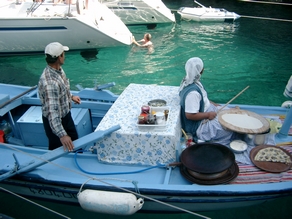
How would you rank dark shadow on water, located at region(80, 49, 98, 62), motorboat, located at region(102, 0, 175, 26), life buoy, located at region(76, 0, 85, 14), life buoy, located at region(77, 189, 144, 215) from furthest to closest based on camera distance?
motorboat, located at region(102, 0, 175, 26) → dark shadow on water, located at region(80, 49, 98, 62) → life buoy, located at region(76, 0, 85, 14) → life buoy, located at region(77, 189, 144, 215)

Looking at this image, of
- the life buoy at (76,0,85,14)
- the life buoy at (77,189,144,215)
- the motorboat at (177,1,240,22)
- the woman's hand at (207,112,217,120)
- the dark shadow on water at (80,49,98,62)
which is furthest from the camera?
the motorboat at (177,1,240,22)

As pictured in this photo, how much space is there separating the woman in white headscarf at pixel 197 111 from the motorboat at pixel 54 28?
6697 mm

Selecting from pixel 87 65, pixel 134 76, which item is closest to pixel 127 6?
pixel 87 65

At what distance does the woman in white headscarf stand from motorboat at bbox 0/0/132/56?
6.70 m

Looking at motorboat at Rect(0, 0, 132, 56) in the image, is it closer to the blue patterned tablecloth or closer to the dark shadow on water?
the dark shadow on water

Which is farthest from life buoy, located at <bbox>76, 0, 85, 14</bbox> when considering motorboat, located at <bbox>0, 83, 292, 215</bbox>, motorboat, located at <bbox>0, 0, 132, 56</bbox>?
motorboat, located at <bbox>0, 83, 292, 215</bbox>

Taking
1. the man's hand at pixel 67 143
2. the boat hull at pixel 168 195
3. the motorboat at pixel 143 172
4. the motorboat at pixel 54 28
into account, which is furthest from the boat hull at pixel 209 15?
the man's hand at pixel 67 143

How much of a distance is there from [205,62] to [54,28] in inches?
207

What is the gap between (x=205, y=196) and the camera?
3057 mm

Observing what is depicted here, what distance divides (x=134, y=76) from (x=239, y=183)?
20.1ft

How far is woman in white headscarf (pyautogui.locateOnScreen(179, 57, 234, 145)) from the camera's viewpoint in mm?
3473

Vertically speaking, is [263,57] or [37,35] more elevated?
[37,35]

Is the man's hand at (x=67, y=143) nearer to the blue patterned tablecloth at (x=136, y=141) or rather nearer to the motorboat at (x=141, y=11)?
the blue patterned tablecloth at (x=136, y=141)

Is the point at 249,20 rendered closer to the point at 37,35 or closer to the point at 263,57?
the point at 263,57
